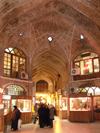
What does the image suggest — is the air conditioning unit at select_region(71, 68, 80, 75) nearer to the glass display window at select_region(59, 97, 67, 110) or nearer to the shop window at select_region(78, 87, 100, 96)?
the shop window at select_region(78, 87, 100, 96)

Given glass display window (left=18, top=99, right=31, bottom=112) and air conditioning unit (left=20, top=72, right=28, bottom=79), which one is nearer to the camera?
glass display window (left=18, top=99, right=31, bottom=112)

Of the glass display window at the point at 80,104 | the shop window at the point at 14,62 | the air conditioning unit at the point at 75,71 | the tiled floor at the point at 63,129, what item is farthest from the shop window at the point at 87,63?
the tiled floor at the point at 63,129

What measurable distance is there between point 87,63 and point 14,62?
670cm

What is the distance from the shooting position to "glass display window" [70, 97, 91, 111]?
14256 millimetres

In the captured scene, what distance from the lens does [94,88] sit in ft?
50.8

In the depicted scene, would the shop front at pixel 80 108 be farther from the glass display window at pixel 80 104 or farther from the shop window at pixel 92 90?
the shop window at pixel 92 90

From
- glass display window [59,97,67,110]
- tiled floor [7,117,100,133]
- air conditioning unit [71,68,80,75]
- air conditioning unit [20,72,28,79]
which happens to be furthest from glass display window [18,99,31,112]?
air conditioning unit [71,68,80,75]

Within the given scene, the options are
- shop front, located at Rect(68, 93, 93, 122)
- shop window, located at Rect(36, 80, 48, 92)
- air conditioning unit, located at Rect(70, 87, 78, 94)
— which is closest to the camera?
shop front, located at Rect(68, 93, 93, 122)

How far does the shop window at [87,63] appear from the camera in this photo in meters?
15.7

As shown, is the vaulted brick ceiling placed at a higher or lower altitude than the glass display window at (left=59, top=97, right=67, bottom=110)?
higher

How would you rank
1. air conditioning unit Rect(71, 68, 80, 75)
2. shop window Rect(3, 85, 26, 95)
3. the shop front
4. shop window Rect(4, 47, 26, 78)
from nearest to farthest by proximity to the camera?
the shop front
shop window Rect(3, 85, 26, 95)
shop window Rect(4, 47, 26, 78)
air conditioning unit Rect(71, 68, 80, 75)

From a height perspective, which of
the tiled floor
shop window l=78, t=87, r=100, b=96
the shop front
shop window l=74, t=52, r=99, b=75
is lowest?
the tiled floor

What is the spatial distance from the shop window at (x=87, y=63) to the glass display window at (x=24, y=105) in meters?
5.79

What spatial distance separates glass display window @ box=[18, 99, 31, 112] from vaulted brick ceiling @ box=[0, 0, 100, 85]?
15.0ft
